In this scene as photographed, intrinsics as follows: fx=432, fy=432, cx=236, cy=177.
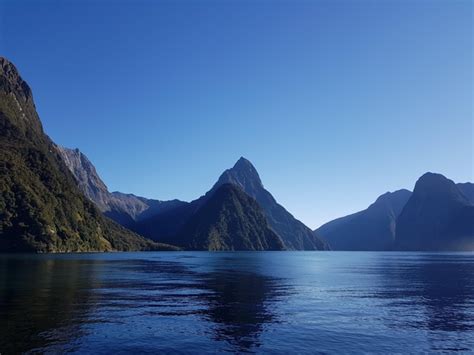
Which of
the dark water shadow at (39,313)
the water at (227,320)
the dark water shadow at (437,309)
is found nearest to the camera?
the dark water shadow at (39,313)

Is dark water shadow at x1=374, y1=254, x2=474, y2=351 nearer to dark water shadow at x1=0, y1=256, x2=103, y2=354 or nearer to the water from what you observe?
the water

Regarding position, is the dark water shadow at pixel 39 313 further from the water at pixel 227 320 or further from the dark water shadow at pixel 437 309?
the dark water shadow at pixel 437 309

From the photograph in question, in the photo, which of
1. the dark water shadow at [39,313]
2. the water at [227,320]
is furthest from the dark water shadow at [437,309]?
the dark water shadow at [39,313]

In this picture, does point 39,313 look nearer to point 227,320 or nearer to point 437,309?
point 227,320

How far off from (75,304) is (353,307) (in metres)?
38.7

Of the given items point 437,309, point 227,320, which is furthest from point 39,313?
point 437,309

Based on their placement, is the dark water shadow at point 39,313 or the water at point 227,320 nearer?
the dark water shadow at point 39,313

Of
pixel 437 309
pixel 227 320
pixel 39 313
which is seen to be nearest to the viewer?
pixel 227 320

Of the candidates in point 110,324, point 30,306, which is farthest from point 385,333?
point 30,306

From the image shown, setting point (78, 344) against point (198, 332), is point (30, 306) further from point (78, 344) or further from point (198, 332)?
point (198, 332)

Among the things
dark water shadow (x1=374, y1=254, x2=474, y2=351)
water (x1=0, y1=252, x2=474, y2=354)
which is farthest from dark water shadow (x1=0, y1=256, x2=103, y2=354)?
dark water shadow (x1=374, y1=254, x2=474, y2=351)

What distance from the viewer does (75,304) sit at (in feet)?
192

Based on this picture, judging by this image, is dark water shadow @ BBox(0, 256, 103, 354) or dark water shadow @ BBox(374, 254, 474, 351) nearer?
dark water shadow @ BBox(0, 256, 103, 354)

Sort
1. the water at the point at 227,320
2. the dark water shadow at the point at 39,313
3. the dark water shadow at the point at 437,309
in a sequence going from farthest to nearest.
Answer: the dark water shadow at the point at 437,309 → the water at the point at 227,320 → the dark water shadow at the point at 39,313
